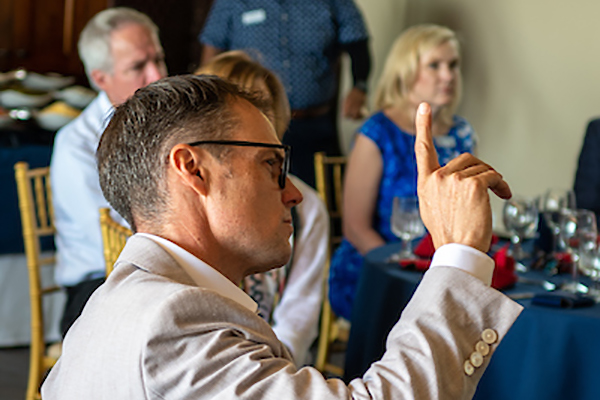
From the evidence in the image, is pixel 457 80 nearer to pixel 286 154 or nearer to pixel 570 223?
pixel 570 223

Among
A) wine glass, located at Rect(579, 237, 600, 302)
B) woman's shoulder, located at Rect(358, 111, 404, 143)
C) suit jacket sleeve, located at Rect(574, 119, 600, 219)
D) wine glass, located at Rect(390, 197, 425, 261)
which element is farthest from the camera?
suit jacket sleeve, located at Rect(574, 119, 600, 219)

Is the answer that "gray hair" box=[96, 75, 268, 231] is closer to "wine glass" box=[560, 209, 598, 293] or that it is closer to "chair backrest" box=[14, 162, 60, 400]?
"wine glass" box=[560, 209, 598, 293]

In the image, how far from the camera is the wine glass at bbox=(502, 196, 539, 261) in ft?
7.55

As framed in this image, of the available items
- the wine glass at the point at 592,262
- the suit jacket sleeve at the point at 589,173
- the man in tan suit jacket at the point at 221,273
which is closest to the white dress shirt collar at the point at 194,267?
the man in tan suit jacket at the point at 221,273

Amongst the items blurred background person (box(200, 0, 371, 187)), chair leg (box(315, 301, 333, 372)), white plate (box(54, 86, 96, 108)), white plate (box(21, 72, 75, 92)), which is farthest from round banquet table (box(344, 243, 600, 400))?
white plate (box(21, 72, 75, 92))

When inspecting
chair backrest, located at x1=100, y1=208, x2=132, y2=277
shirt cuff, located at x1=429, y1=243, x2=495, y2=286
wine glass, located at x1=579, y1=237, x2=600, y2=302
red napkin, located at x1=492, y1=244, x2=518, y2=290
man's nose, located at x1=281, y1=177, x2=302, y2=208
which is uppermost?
man's nose, located at x1=281, y1=177, x2=302, y2=208

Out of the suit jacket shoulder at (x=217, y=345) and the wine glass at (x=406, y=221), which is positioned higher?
the suit jacket shoulder at (x=217, y=345)

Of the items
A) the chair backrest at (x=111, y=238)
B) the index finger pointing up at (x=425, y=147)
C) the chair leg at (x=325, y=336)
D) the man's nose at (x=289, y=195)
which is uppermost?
the index finger pointing up at (x=425, y=147)

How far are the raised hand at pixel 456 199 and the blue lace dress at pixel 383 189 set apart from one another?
1.86 meters

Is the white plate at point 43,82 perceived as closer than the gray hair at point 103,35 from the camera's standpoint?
No

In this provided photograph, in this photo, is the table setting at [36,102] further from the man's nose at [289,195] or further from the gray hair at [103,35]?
the man's nose at [289,195]

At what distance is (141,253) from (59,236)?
5.38 ft

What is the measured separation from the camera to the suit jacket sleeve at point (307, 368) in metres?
0.83

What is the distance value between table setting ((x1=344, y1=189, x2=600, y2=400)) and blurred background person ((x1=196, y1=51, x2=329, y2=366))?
0.15 metres
